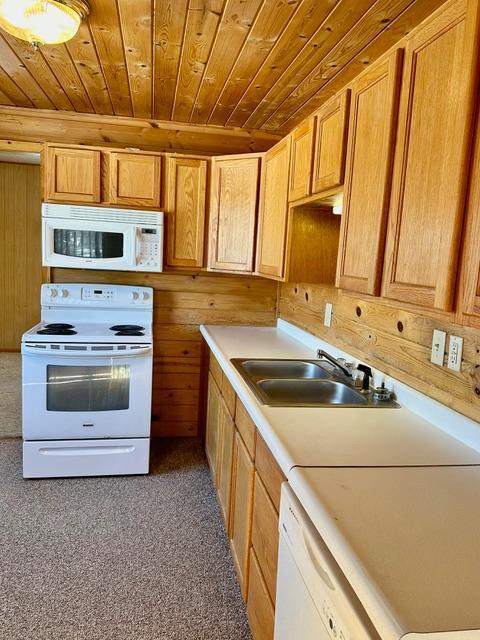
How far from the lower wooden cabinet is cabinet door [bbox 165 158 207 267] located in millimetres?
2024

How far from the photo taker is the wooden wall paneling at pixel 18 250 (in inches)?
233

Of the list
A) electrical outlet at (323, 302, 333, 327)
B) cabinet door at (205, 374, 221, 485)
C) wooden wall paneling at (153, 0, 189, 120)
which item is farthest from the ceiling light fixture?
cabinet door at (205, 374, 221, 485)

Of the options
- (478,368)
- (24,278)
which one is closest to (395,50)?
(478,368)

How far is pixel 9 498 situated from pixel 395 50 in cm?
285

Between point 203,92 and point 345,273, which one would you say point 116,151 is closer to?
point 203,92

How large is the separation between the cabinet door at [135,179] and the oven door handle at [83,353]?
38.7 inches

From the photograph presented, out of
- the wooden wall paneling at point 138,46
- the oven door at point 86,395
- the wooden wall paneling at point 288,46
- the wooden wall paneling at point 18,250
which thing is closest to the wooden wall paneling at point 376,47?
the wooden wall paneling at point 288,46

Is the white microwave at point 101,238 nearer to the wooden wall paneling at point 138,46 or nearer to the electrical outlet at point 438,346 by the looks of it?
the wooden wall paneling at point 138,46

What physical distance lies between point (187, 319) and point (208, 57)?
1818mm

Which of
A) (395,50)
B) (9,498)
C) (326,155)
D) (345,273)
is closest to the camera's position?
(395,50)

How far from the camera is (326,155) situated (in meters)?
1.86

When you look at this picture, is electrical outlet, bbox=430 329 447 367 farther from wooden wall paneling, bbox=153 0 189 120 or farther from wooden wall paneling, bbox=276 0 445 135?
wooden wall paneling, bbox=153 0 189 120

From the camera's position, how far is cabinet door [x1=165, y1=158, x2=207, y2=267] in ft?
10.3

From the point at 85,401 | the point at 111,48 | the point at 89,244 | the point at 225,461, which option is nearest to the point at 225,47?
the point at 111,48
